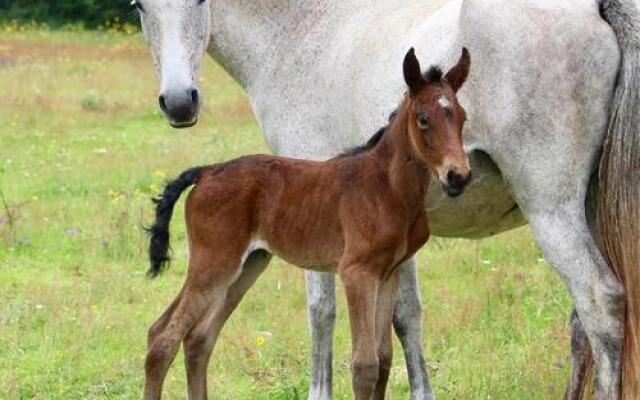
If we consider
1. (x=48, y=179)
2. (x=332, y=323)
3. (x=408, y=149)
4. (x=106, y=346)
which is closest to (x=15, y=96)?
(x=48, y=179)

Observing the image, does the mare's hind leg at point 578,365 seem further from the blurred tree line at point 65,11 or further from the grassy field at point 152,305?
the blurred tree line at point 65,11

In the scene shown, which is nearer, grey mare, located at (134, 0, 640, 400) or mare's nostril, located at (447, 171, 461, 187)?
mare's nostril, located at (447, 171, 461, 187)

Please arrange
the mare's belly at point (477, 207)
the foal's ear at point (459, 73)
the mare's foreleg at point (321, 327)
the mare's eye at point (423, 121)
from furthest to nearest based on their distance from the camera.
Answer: the mare's foreleg at point (321, 327)
the mare's belly at point (477, 207)
the foal's ear at point (459, 73)
the mare's eye at point (423, 121)

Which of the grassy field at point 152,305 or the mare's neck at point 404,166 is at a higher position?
the mare's neck at point 404,166

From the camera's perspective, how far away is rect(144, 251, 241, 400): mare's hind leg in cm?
494

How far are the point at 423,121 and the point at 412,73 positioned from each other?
0.16 metres

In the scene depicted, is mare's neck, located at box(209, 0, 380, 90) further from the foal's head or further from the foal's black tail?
the foal's head

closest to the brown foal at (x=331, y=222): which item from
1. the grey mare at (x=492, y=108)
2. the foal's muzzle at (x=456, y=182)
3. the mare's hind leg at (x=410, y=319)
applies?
the foal's muzzle at (x=456, y=182)

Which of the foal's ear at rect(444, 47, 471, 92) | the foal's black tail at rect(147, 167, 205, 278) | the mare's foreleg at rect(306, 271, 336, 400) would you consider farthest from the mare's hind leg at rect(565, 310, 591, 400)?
the foal's black tail at rect(147, 167, 205, 278)

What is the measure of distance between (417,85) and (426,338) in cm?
296

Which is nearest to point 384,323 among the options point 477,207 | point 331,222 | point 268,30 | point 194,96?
point 331,222

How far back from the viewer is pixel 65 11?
37.9m

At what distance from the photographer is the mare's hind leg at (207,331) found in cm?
515

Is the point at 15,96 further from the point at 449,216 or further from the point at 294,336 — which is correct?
the point at 449,216
